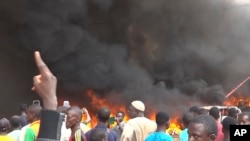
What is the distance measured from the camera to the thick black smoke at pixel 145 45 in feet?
59.8

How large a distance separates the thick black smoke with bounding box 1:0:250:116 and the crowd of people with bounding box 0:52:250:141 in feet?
34.6

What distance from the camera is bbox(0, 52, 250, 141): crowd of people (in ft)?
8.72

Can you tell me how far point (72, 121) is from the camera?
16.2ft

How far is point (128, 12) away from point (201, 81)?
12.7 ft

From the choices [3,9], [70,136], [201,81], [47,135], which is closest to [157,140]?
[70,136]

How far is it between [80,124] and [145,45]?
1502cm

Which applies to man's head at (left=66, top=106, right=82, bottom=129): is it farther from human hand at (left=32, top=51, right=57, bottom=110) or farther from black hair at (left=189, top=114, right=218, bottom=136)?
human hand at (left=32, top=51, right=57, bottom=110)

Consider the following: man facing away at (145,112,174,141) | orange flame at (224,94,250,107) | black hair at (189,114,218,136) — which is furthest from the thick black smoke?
black hair at (189,114,218,136)

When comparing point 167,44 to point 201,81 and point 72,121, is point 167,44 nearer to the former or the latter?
point 201,81

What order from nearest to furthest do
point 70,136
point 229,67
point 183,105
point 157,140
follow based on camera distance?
point 70,136 < point 157,140 < point 183,105 < point 229,67

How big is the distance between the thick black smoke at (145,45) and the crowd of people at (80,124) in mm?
10542

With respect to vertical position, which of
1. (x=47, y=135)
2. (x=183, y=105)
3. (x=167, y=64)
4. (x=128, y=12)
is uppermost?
(x=128, y=12)

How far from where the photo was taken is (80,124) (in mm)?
5582

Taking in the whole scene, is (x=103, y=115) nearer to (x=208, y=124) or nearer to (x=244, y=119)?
(x=244, y=119)
